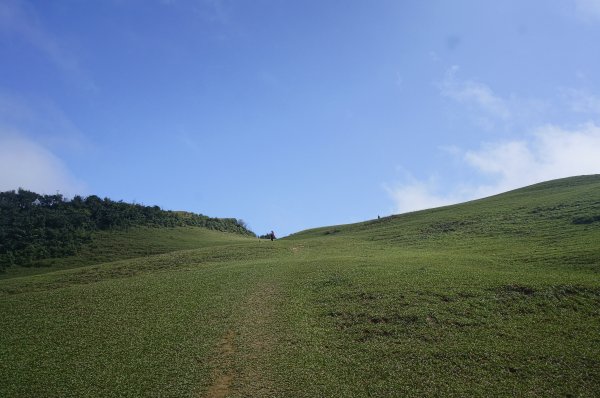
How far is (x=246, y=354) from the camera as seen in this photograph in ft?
75.7

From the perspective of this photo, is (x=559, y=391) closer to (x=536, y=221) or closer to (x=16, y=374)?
(x=16, y=374)

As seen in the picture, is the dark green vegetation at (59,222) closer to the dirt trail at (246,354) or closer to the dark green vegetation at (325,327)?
the dark green vegetation at (325,327)

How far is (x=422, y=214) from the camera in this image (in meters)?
85.4

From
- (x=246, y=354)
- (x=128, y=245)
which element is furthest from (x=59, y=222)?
(x=246, y=354)

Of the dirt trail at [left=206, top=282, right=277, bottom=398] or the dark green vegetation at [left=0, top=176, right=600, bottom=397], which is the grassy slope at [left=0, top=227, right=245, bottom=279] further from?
the dirt trail at [left=206, top=282, right=277, bottom=398]

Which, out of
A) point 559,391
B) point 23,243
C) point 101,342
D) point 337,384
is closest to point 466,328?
point 559,391

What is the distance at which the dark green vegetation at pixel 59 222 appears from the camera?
68.0 m

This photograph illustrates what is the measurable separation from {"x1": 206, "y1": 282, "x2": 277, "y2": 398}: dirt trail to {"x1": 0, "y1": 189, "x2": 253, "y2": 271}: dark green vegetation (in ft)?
156

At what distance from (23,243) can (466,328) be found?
230ft

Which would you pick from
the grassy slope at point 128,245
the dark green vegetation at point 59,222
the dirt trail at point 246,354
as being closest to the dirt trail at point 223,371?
the dirt trail at point 246,354

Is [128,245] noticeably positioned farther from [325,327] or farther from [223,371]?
[223,371]

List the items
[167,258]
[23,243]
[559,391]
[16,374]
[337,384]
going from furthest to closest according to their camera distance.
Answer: [23,243]
[167,258]
[16,374]
[337,384]
[559,391]

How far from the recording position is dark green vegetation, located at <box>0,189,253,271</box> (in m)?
68.0

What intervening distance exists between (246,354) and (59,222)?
230ft
